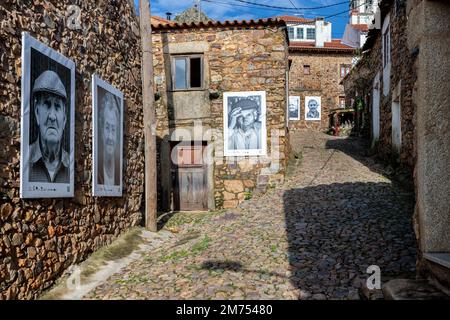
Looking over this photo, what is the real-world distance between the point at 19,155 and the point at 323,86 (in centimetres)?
2542

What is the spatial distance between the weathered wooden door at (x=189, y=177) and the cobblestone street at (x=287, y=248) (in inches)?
44.0

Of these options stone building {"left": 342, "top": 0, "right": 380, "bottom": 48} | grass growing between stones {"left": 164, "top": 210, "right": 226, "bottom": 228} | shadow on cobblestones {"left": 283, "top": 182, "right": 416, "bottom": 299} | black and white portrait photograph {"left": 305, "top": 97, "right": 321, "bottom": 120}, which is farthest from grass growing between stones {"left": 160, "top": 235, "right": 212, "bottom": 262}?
stone building {"left": 342, "top": 0, "right": 380, "bottom": 48}

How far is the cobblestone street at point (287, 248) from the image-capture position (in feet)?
14.8

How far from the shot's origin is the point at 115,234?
270 inches

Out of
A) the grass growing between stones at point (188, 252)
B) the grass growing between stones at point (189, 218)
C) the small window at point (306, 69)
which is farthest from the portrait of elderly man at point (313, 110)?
the grass growing between stones at point (188, 252)

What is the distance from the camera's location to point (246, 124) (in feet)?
34.6

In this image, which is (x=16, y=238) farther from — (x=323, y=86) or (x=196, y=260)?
(x=323, y=86)

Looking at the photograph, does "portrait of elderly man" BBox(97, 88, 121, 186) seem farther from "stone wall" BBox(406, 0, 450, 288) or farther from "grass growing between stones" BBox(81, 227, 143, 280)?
"stone wall" BBox(406, 0, 450, 288)

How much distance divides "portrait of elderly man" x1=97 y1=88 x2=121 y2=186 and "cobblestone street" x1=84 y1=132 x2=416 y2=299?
1508 mm

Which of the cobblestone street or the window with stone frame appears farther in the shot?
the window with stone frame

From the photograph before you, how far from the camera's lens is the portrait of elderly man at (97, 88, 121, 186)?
634cm

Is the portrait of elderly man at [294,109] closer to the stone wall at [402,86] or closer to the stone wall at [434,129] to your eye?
the stone wall at [402,86]
